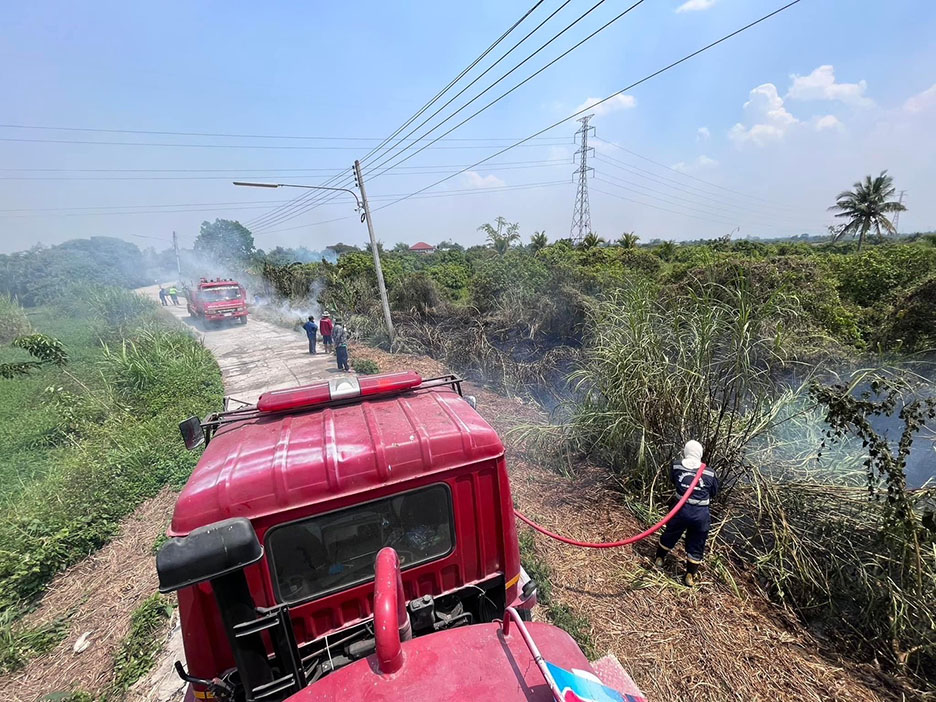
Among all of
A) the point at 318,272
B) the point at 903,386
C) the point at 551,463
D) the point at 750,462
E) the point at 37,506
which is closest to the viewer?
the point at 903,386

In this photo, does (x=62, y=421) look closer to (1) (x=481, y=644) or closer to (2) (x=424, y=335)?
(2) (x=424, y=335)

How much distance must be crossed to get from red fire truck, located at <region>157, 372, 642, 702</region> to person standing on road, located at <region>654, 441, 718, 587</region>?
1.31 meters

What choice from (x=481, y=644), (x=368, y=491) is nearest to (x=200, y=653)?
(x=368, y=491)

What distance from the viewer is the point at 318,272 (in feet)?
70.9

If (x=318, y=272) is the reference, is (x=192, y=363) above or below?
below

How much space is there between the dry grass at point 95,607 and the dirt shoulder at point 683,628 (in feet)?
12.7

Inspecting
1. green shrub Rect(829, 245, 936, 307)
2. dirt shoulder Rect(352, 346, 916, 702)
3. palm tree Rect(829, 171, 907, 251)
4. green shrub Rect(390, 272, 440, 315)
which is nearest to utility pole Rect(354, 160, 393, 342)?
green shrub Rect(390, 272, 440, 315)

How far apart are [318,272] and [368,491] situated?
21833 millimetres

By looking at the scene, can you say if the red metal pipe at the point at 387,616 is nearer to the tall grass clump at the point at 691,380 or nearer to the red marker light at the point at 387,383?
the red marker light at the point at 387,383

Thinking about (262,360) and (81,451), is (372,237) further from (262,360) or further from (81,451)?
(81,451)

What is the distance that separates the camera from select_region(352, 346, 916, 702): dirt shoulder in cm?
255

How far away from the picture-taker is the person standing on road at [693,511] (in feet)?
11.0

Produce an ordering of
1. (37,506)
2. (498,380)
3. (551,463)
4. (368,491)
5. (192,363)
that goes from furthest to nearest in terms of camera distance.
→ (192,363)
(498,380)
(551,463)
(37,506)
(368,491)

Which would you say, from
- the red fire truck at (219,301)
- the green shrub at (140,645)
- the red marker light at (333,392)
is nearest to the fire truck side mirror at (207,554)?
the red marker light at (333,392)
